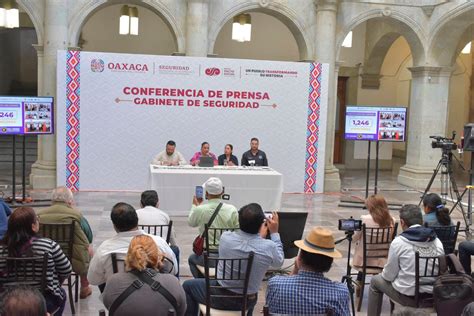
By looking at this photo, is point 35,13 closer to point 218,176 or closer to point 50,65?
point 50,65

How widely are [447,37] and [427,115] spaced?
1.74 meters

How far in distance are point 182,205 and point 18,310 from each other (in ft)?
22.7

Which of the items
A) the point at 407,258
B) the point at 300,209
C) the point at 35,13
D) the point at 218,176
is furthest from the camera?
the point at 35,13

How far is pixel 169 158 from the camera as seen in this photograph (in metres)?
10.2

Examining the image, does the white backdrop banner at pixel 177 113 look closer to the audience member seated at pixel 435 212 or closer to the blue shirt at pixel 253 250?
the audience member seated at pixel 435 212

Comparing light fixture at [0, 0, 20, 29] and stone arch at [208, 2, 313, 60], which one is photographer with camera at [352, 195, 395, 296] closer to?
stone arch at [208, 2, 313, 60]

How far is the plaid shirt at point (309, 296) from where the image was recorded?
10.7ft

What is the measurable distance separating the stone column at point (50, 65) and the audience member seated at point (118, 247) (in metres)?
8.02

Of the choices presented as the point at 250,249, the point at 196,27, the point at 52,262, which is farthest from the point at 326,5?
the point at 52,262

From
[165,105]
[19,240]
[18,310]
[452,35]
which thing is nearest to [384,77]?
[452,35]

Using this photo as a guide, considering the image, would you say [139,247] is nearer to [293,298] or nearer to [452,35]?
[293,298]

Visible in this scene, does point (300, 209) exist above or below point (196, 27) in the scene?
below

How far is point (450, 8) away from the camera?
42.6 ft

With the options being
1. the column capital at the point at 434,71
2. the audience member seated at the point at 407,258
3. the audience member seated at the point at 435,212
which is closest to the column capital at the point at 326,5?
the column capital at the point at 434,71
